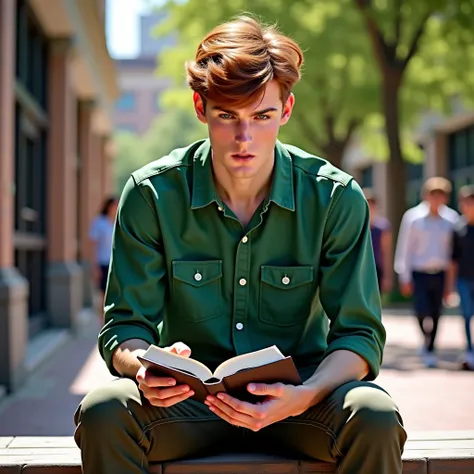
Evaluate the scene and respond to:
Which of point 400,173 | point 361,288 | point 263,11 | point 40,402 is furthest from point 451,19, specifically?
point 361,288

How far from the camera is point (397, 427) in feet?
9.16

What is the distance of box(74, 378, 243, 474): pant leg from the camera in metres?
2.81

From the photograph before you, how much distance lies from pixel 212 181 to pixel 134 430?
953 millimetres

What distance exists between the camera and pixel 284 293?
10.7 ft

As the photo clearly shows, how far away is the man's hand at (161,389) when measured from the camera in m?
2.79

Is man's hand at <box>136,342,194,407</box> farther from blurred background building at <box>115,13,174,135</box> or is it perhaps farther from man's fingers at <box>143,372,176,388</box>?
blurred background building at <box>115,13,174,135</box>

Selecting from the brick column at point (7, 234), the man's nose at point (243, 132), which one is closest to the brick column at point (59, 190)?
the brick column at point (7, 234)

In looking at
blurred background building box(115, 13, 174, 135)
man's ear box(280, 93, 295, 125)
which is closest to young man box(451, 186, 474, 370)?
man's ear box(280, 93, 295, 125)

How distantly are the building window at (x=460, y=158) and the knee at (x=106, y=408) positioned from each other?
1013 inches

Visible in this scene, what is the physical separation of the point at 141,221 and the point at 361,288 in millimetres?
820

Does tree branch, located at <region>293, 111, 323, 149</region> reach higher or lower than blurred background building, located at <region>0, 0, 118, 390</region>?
higher

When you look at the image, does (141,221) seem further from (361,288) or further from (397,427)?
(397,427)

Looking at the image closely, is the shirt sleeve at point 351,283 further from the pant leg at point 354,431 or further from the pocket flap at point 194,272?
the pocket flap at point 194,272

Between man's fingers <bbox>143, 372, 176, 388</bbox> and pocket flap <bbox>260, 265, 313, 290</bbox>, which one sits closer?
man's fingers <bbox>143, 372, 176, 388</bbox>
